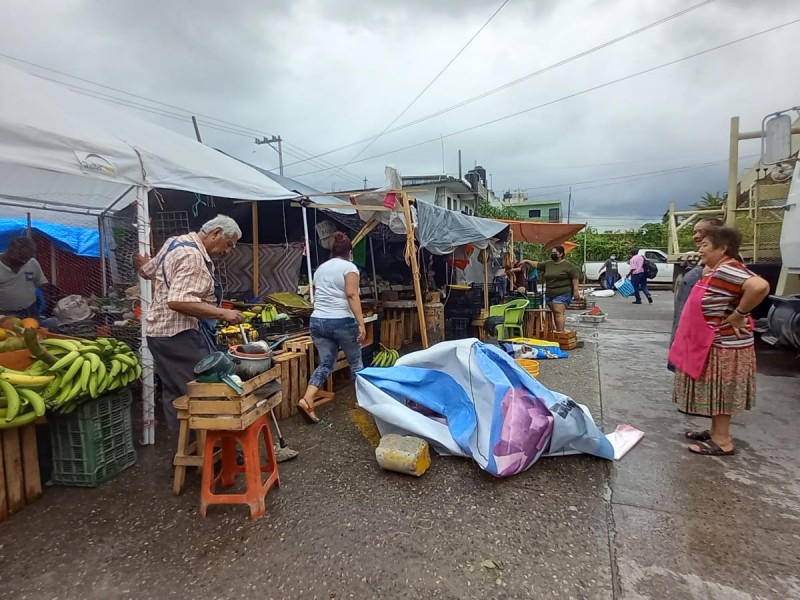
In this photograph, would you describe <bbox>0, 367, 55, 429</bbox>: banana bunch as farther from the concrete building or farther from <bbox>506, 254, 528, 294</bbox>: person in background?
the concrete building

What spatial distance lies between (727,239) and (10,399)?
469cm

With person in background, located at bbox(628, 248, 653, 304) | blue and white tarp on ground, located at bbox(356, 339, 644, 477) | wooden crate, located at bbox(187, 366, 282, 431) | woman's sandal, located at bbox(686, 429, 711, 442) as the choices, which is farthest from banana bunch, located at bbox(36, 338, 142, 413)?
person in background, located at bbox(628, 248, 653, 304)

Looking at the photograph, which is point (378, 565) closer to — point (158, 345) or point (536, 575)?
point (536, 575)

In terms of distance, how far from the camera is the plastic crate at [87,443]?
2836 mm

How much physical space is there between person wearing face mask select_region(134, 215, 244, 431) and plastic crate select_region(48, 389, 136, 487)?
1.21 ft

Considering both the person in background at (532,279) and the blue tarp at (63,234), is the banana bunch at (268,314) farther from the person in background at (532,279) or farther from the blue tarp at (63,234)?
the person in background at (532,279)

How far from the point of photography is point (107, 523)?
257cm

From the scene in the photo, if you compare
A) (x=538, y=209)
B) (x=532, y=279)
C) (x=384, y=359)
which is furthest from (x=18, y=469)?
(x=538, y=209)

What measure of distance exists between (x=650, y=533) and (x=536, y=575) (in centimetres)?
80

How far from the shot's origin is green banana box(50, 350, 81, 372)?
272 centimetres

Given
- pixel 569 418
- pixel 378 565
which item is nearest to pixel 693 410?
pixel 569 418

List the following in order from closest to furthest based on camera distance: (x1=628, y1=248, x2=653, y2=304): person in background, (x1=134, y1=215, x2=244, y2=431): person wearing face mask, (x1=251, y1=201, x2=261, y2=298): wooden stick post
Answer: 1. (x1=134, y1=215, x2=244, y2=431): person wearing face mask
2. (x1=251, y1=201, x2=261, y2=298): wooden stick post
3. (x1=628, y1=248, x2=653, y2=304): person in background

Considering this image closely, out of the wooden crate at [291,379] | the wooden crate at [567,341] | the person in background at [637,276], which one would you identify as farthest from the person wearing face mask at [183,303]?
the person in background at [637,276]

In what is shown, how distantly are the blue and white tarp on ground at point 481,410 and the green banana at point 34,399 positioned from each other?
207 centimetres
